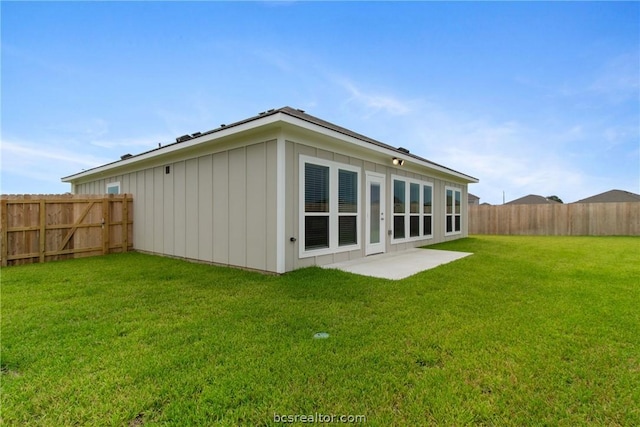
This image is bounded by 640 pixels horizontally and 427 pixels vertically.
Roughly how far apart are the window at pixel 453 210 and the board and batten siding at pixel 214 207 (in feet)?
26.4

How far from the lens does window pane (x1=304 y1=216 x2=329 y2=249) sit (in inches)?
222

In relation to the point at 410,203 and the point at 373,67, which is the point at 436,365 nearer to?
the point at 410,203

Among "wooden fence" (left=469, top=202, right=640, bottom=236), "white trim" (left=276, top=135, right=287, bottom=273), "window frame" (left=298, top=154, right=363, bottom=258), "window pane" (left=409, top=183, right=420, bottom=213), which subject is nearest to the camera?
"white trim" (left=276, top=135, right=287, bottom=273)

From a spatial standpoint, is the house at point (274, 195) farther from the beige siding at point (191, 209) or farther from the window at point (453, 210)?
the window at point (453, 210)

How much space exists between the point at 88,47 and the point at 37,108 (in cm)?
261

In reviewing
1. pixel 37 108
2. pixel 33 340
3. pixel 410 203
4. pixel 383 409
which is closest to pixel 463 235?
pixel 410 203

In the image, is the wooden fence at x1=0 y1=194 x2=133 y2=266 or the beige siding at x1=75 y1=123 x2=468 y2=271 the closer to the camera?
the beige siding at x1=75 y1=123 x2=468 y2=271

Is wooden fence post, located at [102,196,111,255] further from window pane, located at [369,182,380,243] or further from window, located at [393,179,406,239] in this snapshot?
window, located at [393,179,406,239]

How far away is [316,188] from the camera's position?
5.79 meters

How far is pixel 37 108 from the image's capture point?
27.9 feet

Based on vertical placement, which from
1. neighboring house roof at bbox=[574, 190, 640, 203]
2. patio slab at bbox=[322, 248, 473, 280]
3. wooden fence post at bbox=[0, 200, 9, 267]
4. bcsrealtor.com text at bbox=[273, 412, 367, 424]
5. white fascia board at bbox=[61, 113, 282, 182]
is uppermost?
neighboring house roof at bbox=[574, 190, 640, 203]

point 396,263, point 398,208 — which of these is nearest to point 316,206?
point 396,263

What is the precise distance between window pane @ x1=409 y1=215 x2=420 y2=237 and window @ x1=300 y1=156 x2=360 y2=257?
109 inches

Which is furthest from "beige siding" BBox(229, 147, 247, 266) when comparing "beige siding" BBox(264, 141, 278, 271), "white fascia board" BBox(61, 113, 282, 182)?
"beige siding" BBox(264, 141, 278, 271)
